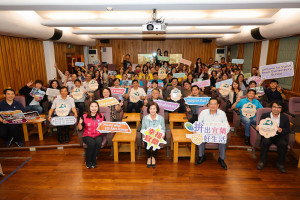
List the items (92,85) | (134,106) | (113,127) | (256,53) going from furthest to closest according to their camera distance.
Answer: (256,53) → (92,85) → (134,106) → (113,127)

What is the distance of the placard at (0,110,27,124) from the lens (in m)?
4.62

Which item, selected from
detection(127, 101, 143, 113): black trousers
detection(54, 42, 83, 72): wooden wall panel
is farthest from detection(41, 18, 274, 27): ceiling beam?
detection(54, 42, 83, 72): wooden wall panel

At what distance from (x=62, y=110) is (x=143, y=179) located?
2696mm

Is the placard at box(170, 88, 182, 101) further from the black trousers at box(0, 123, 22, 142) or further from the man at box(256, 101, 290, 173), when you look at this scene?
the black trousers at box(0, 123, 22, 142)

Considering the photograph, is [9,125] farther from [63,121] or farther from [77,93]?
[77,93]

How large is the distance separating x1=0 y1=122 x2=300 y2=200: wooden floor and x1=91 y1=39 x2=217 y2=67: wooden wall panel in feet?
38.0

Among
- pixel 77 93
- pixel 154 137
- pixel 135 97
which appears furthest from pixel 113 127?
pixel 77 93

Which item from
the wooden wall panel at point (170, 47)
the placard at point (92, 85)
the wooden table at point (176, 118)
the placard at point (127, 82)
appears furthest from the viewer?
the wooden wall panel at point (170, 47)

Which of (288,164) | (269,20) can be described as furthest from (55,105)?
(269,20)

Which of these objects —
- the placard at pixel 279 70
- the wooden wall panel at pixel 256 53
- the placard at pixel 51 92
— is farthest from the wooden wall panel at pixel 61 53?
the wooden wall panel at pixel 256 53

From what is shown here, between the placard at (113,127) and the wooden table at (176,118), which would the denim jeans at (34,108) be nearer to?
the placard at (113,127)

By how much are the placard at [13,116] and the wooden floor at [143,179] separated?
82cm

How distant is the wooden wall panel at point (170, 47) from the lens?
48.6ft

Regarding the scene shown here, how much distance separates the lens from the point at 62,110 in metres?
4.78
